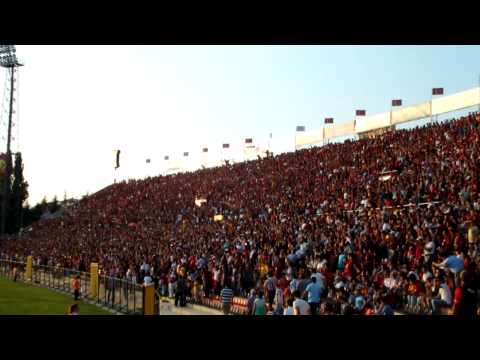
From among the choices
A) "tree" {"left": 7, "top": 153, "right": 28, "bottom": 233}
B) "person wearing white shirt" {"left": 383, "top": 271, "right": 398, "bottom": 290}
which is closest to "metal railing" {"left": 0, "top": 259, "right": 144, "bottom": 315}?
"person wearing white shirt" {"left": 383, "top": 271, "right": 398, "bottom": 290}

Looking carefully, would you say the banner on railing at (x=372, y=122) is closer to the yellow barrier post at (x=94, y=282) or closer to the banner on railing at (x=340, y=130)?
the banner on railing at (x=340, y=130)

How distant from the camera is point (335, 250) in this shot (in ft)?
59.2

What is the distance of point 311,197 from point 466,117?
7.11 meters

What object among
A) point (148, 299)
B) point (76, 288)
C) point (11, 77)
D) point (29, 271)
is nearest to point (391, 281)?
point (148, 299)

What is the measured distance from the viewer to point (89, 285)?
22406 millimetres

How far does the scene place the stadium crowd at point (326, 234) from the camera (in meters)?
13.8

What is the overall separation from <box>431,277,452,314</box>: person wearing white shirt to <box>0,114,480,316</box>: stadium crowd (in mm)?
21

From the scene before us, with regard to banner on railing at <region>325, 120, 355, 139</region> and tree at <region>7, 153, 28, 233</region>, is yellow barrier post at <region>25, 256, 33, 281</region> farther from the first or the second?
tree at <region>7, 153, 28, 233</region>

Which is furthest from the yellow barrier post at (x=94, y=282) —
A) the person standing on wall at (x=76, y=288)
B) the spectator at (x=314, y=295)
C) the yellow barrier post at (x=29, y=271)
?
the yellow barrier post at (x=29, y=271)

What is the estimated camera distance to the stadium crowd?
13.8m

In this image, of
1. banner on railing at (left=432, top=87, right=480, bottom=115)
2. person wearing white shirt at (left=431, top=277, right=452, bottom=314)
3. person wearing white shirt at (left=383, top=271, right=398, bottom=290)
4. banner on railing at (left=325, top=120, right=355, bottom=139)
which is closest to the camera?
person wearing white shirt at (left=431, top=277, right=452, bottom=314)

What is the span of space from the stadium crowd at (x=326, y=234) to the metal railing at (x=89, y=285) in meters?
1.90
